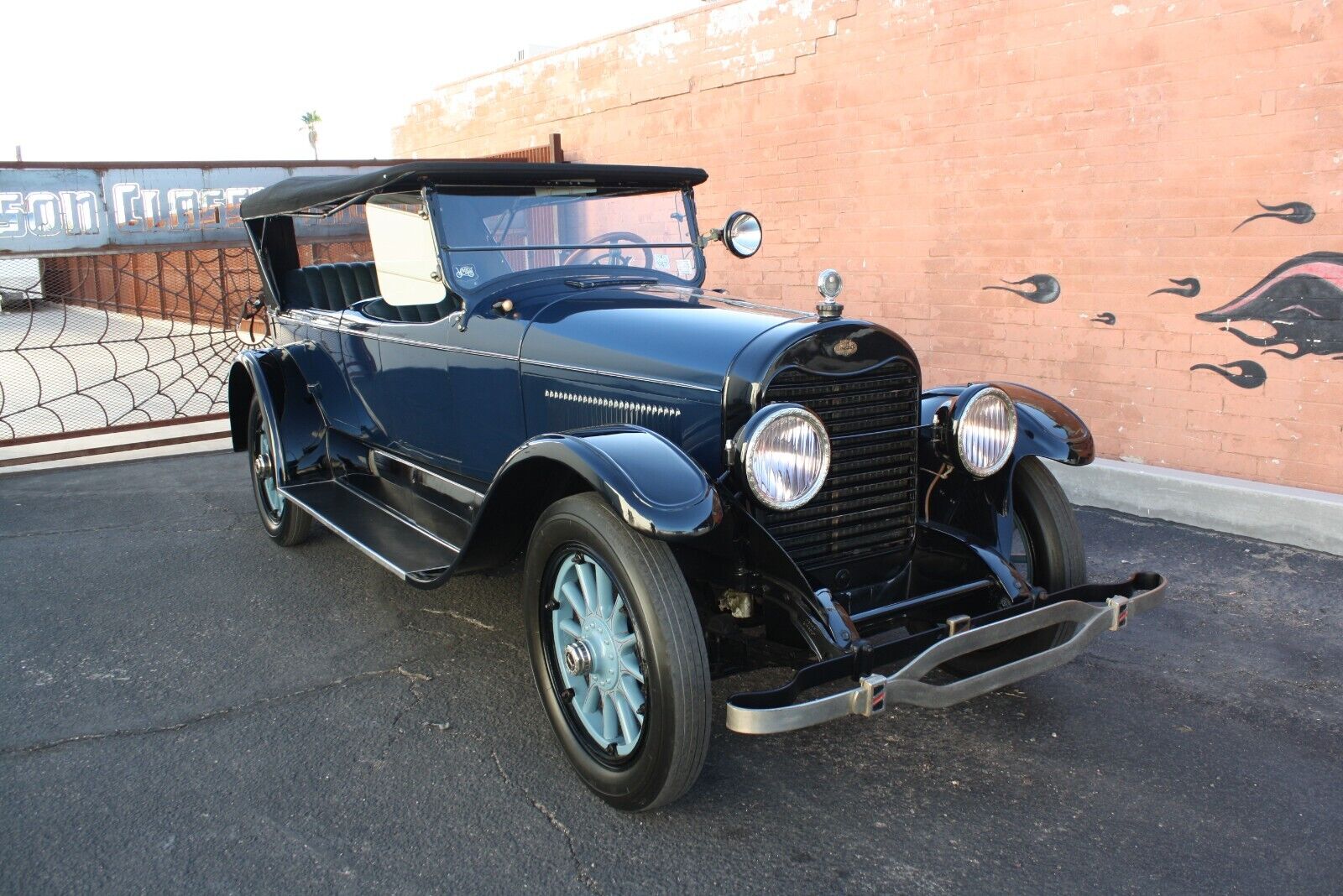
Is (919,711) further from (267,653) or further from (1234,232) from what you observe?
(1234,232)

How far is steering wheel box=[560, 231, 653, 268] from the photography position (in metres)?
3.97

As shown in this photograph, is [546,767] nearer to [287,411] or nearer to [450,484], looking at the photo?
[450,484]

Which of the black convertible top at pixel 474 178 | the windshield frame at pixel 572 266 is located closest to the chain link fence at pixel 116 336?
the black convertible top at pixel 474 178

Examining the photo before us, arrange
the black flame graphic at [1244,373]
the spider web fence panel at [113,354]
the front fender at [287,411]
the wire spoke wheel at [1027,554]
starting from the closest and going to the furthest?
the wire spoke wheel at [1027,554], the front fender at [287,411], the black flame graphic at [1244,373], the spider web fence panel at [113,354]

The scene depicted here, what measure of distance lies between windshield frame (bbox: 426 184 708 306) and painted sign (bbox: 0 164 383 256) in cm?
342

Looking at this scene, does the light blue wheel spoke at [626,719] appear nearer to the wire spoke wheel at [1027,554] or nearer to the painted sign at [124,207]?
the wire spoke wheel at [1027,554]

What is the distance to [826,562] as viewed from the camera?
3.07 metres

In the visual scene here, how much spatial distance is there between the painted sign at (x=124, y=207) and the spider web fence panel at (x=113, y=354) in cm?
14

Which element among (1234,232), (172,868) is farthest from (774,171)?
(172,868)

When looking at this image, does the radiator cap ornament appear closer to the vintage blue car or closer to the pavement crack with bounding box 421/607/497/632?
the vintage blue car

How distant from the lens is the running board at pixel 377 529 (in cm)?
362

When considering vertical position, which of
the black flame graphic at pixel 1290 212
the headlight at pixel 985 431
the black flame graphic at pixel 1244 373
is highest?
the black flame graphic at pixel 1290 212

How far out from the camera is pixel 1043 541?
3.41m

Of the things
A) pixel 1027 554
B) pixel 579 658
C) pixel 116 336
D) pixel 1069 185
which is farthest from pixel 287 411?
pixel 116 336
